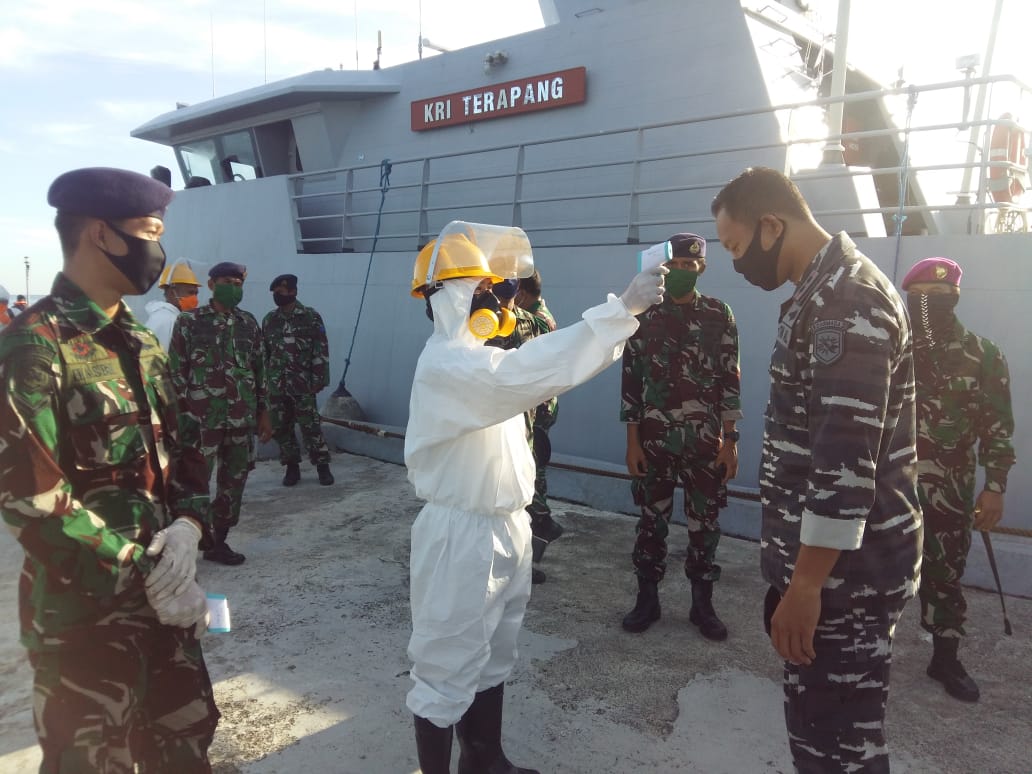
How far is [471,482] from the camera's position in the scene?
6.70 ft

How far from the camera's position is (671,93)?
6.34 metres

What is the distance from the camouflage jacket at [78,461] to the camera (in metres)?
1.39

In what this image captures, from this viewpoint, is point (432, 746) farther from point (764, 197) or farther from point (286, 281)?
point (286, 281)

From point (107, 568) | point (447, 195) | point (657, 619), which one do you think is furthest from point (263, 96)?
point (107, 568)

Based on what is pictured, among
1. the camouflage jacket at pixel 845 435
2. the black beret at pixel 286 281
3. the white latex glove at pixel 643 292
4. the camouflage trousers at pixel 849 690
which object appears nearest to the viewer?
the camouflage jacket at pixel 845 435

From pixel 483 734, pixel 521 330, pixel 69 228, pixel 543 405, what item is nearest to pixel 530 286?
pixel 521 330

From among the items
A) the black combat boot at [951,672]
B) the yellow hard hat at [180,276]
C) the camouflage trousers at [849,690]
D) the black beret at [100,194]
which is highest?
the black beret at [100,194]

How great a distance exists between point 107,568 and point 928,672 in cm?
315

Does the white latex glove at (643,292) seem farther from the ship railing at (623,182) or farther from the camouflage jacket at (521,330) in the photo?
the ship railing at (623,182)

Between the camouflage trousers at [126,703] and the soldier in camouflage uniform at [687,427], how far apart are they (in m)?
2.16

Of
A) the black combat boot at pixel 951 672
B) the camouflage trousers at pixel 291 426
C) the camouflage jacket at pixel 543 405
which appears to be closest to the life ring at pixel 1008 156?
the camouflage jacket at pixel 543 405

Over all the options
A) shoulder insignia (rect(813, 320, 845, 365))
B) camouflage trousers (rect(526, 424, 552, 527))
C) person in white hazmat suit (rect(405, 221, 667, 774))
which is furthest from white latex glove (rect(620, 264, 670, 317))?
camouflage trousers (rect(526, 424, 552, 527))

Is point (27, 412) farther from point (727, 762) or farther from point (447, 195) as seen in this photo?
point (447, 195)

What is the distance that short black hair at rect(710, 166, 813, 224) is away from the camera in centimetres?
178
